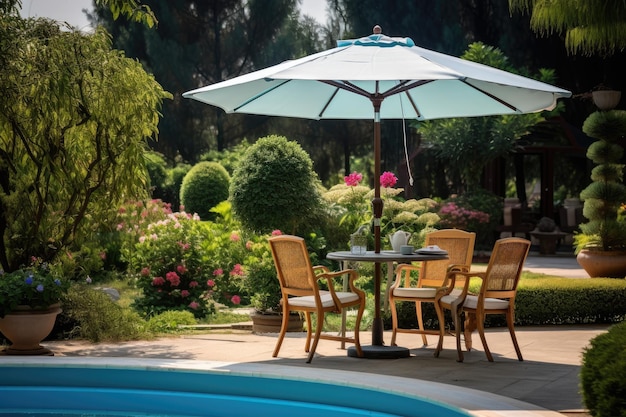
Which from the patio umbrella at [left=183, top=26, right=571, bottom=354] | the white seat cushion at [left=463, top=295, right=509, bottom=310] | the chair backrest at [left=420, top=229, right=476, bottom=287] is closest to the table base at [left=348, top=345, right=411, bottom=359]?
the patio umbrella at [left=183, top=26, right=571, bottom=354]

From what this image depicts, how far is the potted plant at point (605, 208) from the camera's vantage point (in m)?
12.2

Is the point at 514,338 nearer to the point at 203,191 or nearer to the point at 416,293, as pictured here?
the point at 416,293

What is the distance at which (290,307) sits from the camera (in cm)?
751

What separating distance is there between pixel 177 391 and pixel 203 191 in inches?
585

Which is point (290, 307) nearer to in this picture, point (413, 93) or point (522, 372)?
point (522, 372)

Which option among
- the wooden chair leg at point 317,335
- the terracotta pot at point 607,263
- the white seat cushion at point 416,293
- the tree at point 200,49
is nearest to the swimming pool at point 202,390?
the wooden chair leg at point 317,335

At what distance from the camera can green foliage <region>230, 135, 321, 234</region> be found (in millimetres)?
11602

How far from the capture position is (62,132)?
8.23 m

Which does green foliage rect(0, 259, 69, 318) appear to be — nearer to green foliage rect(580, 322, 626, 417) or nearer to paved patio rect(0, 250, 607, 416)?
paved patio rect(0, 250, 607, 416)

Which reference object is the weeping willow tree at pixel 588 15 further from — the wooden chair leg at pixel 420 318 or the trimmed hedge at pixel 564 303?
the wooden chair leg at pixel 420 318

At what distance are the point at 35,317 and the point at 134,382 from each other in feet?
4.29

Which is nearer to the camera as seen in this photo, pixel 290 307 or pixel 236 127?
pixel 290 307

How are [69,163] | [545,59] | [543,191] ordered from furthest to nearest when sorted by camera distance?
[545,59], [543,191], [69,163]

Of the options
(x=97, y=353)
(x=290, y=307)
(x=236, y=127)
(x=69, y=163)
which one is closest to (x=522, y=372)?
(x=290, y=307)
